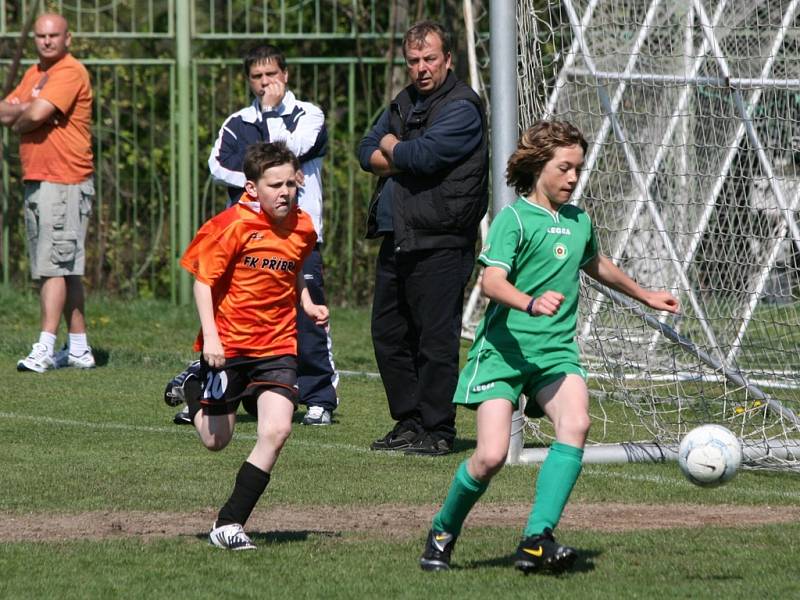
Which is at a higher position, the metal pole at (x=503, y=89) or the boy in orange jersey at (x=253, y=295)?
the metal pole at (x=503, y=89)

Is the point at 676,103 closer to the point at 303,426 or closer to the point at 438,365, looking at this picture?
the point at 438,365

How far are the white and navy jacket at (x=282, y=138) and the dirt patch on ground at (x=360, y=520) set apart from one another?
2.69m

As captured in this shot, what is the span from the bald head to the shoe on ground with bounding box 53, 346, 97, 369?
2.08 metres

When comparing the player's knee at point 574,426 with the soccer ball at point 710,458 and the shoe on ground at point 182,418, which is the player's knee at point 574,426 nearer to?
the soccer ball at point 710,458

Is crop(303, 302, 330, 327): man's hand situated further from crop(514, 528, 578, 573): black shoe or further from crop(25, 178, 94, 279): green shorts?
crop(25, 178, 94, 279): green shorts

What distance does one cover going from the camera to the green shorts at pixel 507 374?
5434 mm

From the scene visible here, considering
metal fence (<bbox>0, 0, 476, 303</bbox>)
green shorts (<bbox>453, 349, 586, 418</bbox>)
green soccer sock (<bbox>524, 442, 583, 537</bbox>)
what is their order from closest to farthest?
green soccer sock (<bbox>524, 442, 583, 537</bbox>), green shorts (<bbox>453, 349, 586, 418</bbox>), metal fence (<bbox>0, 0, 476, 303</bbox>)

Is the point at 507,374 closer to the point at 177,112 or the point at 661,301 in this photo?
the point at 661,301

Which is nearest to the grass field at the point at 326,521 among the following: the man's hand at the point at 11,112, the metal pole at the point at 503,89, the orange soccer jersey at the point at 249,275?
the orange soccer jersey at the point at 249,275

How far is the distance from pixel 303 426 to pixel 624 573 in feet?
11.7

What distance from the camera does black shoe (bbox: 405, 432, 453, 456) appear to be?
7.61 meters

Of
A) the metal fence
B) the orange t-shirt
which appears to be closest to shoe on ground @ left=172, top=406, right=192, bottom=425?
the orange t-shirt

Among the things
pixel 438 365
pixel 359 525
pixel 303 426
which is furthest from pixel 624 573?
pixel 303 426

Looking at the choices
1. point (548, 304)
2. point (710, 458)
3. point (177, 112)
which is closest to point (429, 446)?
point (710, 458)
